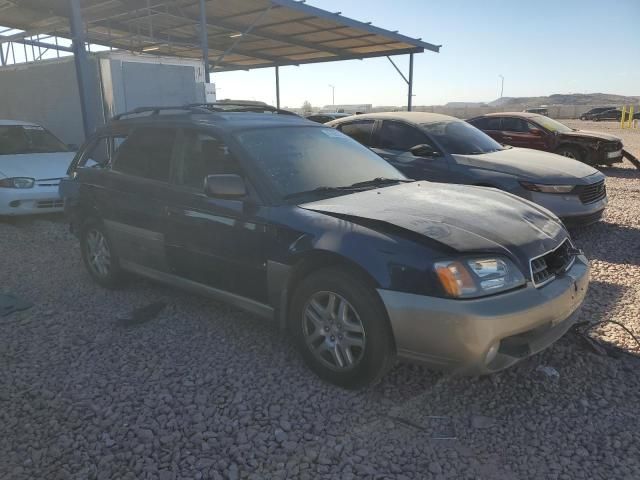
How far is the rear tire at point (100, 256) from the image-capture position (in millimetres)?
4785

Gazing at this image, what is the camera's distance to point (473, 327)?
2596 millimetres

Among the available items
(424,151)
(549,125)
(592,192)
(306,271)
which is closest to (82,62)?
(424,151)

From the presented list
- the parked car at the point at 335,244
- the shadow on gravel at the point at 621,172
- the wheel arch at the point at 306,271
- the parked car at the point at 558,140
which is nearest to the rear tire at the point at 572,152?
the parked car at the point at 558,140

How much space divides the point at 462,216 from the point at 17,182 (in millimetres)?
6786

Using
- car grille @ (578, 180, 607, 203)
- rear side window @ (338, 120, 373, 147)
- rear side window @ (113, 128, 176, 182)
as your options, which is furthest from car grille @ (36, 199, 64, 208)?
car grille @ (578, 180, 607, 203)

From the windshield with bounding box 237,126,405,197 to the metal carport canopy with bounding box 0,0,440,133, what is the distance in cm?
666

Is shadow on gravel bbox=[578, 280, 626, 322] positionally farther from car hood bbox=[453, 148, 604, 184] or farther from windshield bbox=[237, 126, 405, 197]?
windshield bbox=[237, 126, 405, 197]

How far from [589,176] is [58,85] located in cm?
1022

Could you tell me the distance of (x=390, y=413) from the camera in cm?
288

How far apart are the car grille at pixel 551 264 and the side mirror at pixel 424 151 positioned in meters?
3.24

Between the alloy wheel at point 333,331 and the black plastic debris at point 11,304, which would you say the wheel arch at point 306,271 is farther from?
the black plastic debris at point 11,304

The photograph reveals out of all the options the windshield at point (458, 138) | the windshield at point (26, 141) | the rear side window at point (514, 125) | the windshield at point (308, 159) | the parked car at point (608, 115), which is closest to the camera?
the windshield at point (308, 159)

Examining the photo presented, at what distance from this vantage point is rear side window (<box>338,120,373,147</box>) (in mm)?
7359

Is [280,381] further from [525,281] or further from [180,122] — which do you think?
[180,122]
